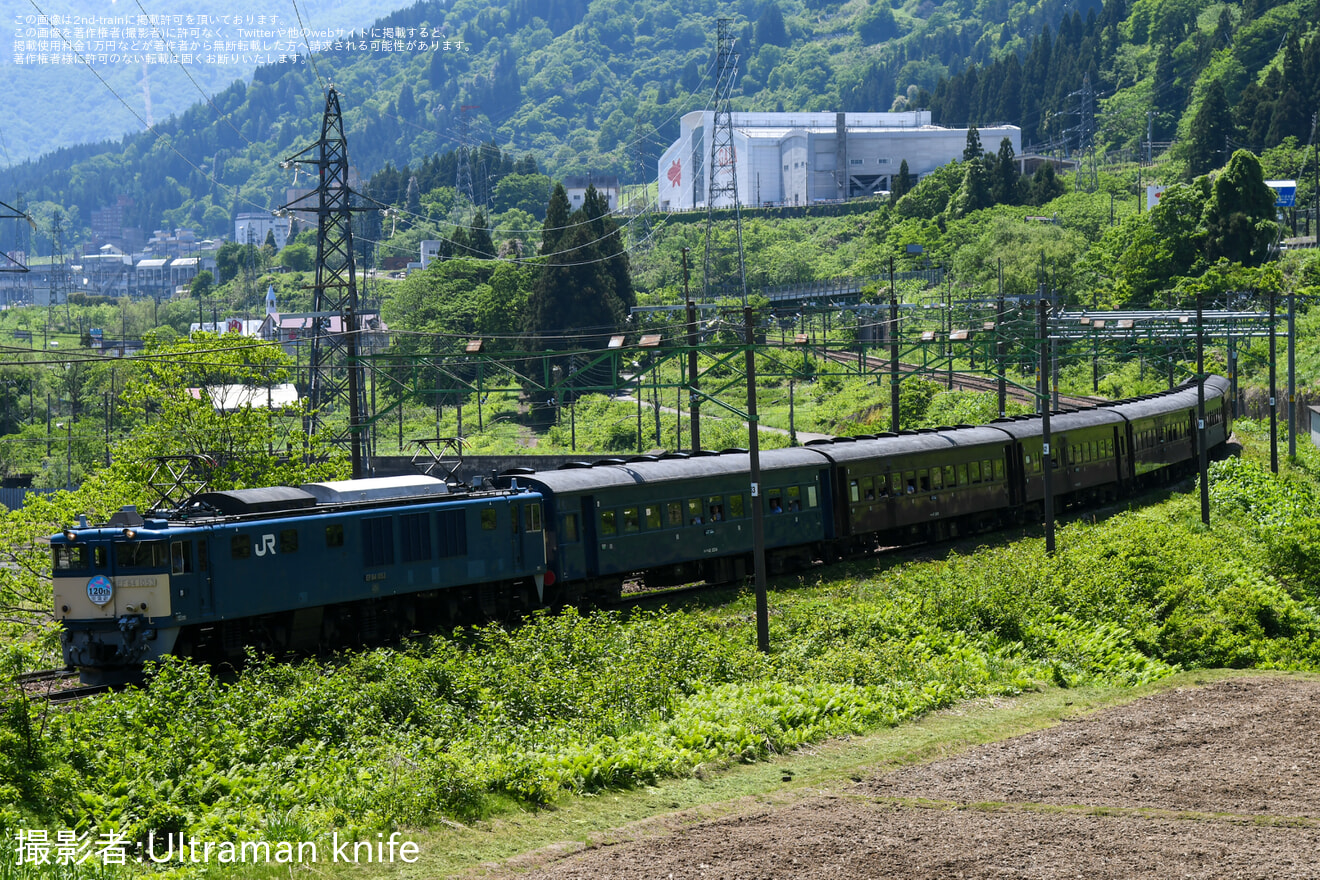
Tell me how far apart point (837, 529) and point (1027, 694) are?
14.1 metres

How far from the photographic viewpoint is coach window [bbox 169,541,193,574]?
73.2ft

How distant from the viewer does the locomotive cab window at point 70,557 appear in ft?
73.1

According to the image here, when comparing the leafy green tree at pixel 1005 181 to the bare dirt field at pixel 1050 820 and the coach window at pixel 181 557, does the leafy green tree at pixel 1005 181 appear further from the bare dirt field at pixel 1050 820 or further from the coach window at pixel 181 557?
the bare dirt field at pixel 1050 820

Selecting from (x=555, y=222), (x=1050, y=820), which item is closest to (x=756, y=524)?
(x=1050, y=820)

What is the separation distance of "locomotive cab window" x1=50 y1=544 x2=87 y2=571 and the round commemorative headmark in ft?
1.26

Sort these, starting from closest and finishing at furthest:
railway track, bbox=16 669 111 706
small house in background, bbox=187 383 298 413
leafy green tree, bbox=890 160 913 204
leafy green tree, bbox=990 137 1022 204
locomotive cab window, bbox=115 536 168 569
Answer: railway track, bbox=16 669 111 706 → locomotive cab window, bbox=115 536 168 569 → small house in background, bbox=187 383 298 413 → leafy green tree, bbox=990 137 1022 204 → leafy green tree, bbox=890 160 913 204

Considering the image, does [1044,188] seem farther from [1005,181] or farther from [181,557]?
[181,557]

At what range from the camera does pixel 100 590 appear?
A: 22.1 meters

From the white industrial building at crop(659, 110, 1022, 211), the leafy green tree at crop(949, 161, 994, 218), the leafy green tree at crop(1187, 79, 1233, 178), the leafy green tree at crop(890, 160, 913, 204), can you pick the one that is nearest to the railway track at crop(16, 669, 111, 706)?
the leafy green tree at crop(949, 161, 994, 218)

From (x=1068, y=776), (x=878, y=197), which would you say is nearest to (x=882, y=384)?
(x=1068, y=776)

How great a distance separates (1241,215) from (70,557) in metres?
92.9

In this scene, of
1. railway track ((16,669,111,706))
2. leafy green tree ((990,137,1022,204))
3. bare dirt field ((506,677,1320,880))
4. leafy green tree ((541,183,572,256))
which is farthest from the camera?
leafy green tree ((990,137,1022,204))

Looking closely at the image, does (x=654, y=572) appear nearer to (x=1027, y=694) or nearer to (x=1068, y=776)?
(x=1027, y=694)

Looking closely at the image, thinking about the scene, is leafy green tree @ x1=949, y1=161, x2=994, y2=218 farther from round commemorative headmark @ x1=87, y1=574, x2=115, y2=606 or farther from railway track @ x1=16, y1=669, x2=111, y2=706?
round commemorative headmark @ x1=87, y1=574, x2=115, y2=606
